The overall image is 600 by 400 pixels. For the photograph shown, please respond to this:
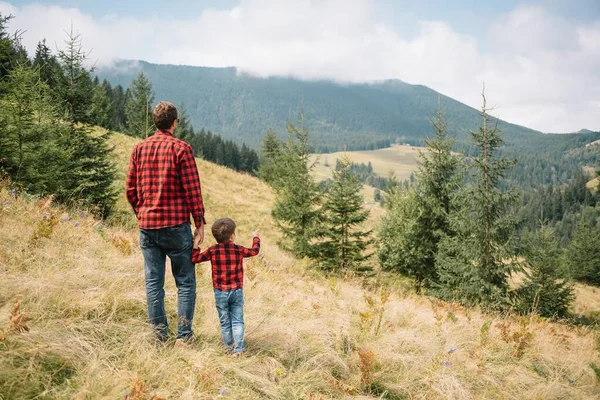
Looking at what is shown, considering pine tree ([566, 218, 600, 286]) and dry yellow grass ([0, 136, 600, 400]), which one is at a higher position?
dry yellow grass ([0, 136, 600, 400])

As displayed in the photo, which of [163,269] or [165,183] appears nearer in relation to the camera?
[165,183]

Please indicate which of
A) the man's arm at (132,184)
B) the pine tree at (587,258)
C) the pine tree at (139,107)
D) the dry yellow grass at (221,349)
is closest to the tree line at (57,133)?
the dry yellow grass at (221,349)

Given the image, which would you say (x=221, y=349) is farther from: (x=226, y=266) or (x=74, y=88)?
(x=74, y=88)

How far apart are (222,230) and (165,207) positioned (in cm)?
71

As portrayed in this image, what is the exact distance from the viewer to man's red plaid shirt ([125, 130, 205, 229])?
3.33 meters

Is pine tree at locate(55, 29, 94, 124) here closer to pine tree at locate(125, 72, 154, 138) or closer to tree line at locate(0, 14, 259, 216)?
tree line at locate(0, 14, 259, 216)

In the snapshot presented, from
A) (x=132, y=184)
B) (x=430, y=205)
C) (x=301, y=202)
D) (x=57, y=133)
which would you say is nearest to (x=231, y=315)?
(x=132, y=184)

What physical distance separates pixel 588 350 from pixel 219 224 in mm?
6777

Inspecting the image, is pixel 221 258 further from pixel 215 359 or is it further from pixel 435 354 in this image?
pixel 435 354

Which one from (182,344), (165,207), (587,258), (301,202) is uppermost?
(165,207)

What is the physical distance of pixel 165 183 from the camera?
3.36 metres

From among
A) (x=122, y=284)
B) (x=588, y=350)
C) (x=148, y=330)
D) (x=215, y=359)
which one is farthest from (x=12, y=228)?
(x=588, y=350)

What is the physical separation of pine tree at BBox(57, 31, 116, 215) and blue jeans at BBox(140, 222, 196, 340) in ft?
30.5

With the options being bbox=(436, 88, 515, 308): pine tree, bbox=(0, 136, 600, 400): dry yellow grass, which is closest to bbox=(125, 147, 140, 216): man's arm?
bbox=(0, 136, 600, 400): dry yellow grass
